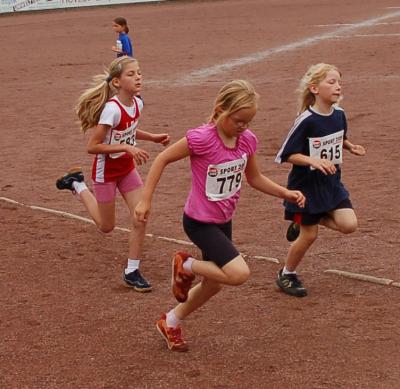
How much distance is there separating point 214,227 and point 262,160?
6261 millimetres

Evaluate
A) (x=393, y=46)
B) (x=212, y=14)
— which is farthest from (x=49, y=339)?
(x=212, y=14)

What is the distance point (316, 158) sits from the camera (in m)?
6.61

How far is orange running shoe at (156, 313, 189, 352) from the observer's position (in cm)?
580

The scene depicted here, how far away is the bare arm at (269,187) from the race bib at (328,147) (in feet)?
2.80

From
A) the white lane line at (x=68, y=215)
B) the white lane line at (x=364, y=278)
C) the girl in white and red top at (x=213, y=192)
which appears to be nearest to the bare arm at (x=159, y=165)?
the girl in white and red top at (x=213, y=192)

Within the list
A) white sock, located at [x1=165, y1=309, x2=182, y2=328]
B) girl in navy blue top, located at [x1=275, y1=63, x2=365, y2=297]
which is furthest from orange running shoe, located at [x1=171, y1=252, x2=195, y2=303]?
girl in navy blue top, located at [x1=275, y1=63, x2=365, y2=297]

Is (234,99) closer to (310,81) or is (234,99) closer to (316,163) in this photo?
(316,163)

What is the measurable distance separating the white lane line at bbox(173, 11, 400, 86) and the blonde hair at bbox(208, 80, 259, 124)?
14.0 m

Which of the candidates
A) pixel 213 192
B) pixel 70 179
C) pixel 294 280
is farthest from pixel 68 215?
pixel 213 192

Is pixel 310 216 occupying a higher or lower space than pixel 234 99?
lower

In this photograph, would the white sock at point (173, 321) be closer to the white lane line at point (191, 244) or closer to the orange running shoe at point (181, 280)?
the orange running shoe at point (181, 280)

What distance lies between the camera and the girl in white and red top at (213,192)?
5.59 m

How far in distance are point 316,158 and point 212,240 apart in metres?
1.31

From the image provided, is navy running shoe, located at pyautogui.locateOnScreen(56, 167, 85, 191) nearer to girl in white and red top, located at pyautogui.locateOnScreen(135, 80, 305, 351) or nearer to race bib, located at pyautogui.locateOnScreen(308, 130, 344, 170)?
race bib, located at pyautogui.locateOnScreen(308, 130, 344, 170)
